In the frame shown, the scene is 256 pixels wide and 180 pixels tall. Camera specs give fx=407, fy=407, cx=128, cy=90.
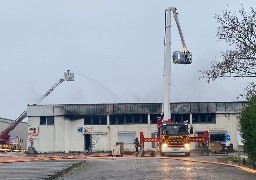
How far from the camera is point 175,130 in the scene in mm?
32406

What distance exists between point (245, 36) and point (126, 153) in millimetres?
23644

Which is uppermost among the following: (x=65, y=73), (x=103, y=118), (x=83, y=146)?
(x=65, y=73)

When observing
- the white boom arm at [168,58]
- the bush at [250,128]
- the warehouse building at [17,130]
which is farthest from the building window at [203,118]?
the bush at [250,128]

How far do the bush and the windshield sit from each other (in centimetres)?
1629

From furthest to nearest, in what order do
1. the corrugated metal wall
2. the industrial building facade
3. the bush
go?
the corrugated metal wall → the industrial building facade → the bush

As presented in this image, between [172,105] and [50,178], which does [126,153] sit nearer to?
[172,105]

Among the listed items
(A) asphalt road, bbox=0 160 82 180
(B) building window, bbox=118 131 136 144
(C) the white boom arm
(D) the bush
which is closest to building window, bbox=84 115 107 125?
(B) building window, bbox=118 131 136 144

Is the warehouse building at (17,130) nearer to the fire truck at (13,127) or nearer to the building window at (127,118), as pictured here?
the fire truck at (13,127)

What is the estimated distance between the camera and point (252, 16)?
19406mm

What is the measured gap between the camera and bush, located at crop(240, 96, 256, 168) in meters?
14.2

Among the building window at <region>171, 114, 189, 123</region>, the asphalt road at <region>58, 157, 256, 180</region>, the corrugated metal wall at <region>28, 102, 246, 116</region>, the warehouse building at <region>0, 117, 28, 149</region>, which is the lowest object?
the asphalt road at <region>58, 157, 256, 180</region>

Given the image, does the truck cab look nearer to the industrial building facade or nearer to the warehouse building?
the industrial building facade

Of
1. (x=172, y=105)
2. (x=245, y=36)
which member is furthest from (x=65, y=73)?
(x=245, y=36)

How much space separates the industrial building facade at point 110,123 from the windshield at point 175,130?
2430 cm
